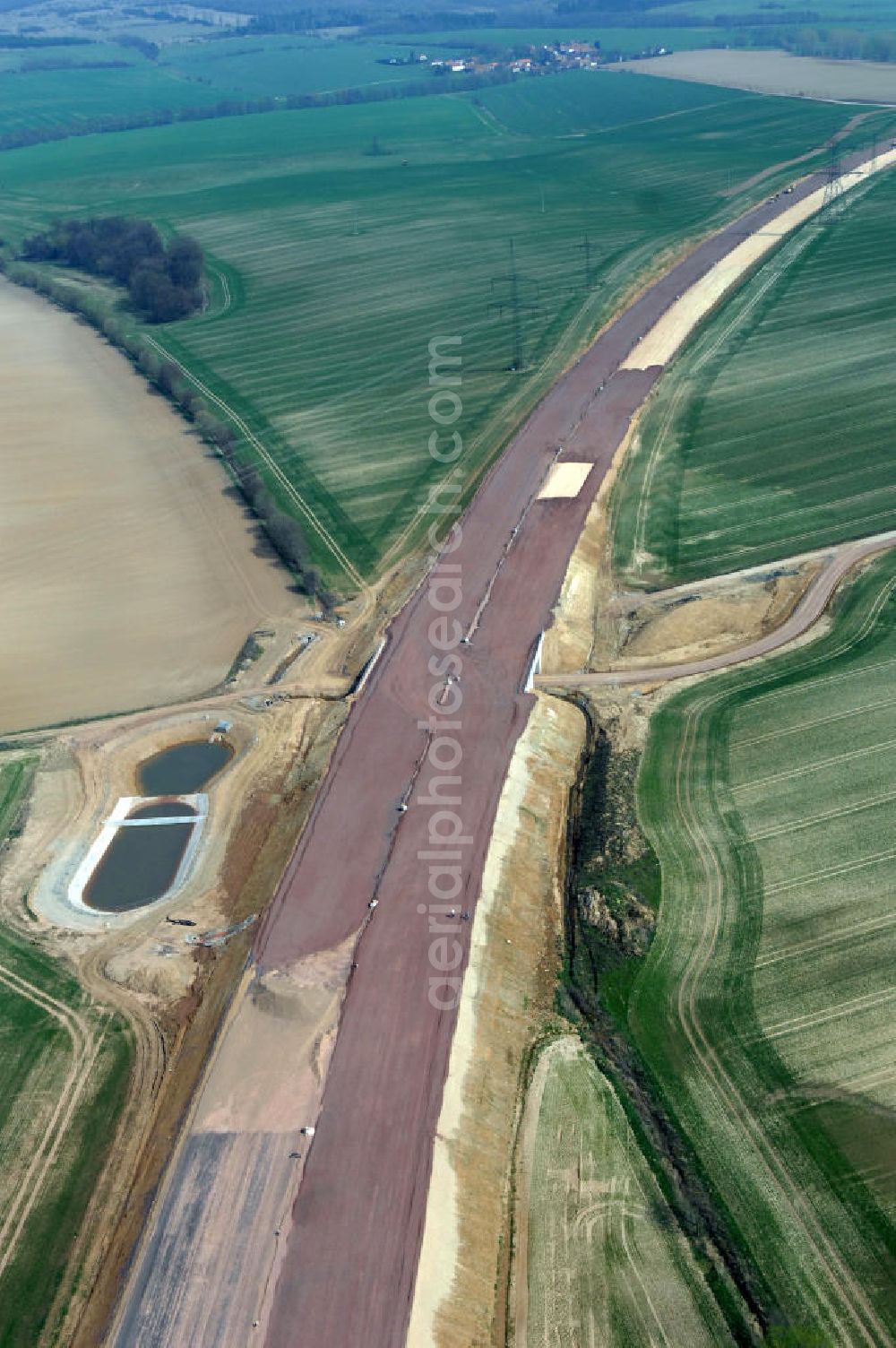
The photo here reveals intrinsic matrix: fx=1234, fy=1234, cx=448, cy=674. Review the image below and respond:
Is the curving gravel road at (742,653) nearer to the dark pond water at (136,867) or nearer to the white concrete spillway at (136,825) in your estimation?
the white concrete spillway at (136,825)

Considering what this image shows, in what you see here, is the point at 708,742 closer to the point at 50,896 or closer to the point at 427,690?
the point at 427,690

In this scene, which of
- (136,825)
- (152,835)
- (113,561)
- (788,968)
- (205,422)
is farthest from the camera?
(205,422)

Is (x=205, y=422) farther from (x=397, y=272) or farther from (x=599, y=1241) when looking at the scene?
(x=599, y=1241)

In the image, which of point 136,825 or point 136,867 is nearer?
point 136,867

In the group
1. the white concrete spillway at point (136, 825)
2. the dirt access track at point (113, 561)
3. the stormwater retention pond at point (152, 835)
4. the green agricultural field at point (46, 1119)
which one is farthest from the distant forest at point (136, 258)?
the green agricultural field at point (46, 1119)

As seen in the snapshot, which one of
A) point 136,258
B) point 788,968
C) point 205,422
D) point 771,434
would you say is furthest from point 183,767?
point 136,258

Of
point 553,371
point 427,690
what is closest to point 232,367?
point 553,371
